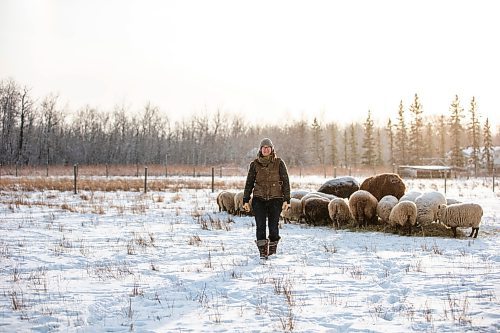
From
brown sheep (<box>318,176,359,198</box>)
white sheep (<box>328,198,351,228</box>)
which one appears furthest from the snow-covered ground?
brown sheep (<box>318,176,359,198</box>)

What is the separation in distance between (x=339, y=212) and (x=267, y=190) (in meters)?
5.10

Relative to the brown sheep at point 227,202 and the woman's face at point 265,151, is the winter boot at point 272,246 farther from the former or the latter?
the brown sheep at point 227,202

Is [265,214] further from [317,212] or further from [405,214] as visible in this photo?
[317,212]

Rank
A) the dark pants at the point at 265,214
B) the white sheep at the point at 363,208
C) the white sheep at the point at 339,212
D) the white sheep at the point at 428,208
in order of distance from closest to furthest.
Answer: the dark pants at the point at 265,214 → the white sheep at the point at 428,208 → the white sheep at the point at 363,208 → the white sheep at the point at 339,212

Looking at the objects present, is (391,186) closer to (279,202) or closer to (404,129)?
(279,202)

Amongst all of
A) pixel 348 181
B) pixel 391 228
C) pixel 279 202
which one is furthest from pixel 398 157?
pixel 279 202

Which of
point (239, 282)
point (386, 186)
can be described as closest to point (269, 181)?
point (239, 282)

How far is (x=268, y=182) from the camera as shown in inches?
305

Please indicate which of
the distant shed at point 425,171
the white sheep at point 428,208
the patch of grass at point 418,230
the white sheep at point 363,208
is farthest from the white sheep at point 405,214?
the distant shed at point 425,171

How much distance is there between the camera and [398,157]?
209ft

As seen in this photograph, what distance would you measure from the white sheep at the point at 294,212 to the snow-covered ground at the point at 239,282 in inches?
83.4

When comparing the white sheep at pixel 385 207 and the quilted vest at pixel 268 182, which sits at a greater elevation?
the quilted vest at pixel 268 182

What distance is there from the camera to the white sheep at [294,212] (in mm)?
13312

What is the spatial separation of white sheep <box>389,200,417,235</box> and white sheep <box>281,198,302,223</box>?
10.7 feet
